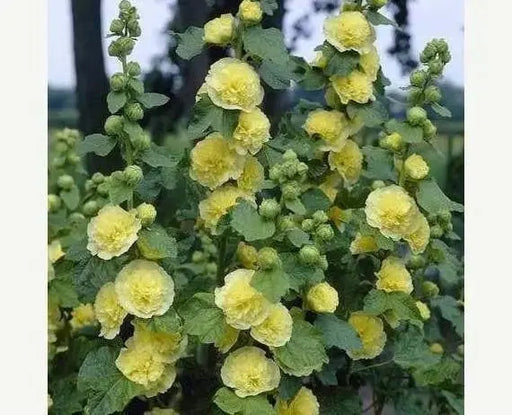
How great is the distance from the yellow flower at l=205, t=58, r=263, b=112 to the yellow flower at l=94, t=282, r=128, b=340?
0.29 metres

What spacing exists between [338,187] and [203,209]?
298 millimetres

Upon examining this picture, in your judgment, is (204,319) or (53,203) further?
(53,203)

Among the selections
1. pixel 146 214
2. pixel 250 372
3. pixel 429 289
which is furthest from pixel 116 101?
pixel 429 289

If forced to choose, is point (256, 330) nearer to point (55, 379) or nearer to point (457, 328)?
point (55, 379)

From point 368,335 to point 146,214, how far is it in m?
0.39

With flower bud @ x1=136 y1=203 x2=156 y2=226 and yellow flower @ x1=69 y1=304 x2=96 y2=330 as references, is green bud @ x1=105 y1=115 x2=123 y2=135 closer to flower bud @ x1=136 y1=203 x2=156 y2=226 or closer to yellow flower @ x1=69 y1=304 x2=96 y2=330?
flower bud @ x1=136 y1=203 x2=156 y2=226

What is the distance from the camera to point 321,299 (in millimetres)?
1248

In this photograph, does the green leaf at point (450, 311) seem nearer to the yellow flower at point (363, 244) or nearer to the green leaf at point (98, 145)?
the yellow flower at point (363, 244)

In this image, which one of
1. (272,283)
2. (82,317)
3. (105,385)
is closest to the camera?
(272,283)

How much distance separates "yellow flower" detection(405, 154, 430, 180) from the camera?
1290mm

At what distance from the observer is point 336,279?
1412mm

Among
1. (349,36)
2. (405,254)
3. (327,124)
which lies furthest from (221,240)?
(405,254)

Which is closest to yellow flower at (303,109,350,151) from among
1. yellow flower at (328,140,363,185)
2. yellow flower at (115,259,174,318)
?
yellow flower at (328,140,363,185)

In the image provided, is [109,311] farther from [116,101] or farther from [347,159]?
[347,159]
